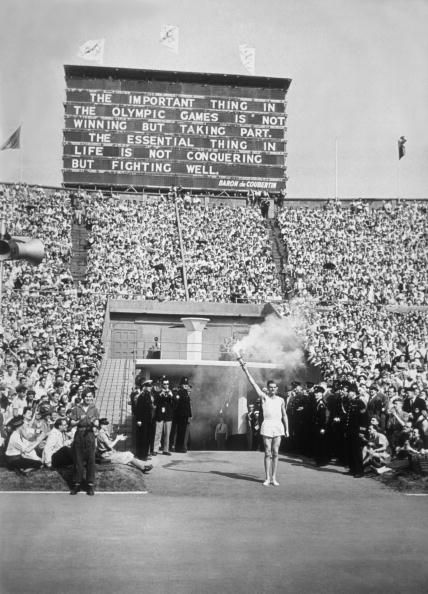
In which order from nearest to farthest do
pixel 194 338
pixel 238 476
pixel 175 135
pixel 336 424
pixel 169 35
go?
pixel 169 35
pixel 238 476
pixel 336 424
pixel 194 338
pixel 175 135

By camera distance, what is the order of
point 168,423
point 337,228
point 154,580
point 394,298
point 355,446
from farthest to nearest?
1. point 337,228
2. point 394,298
3. point 168,423
4. point 355,446
5. point 154,580

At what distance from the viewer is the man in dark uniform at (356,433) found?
12484 mm

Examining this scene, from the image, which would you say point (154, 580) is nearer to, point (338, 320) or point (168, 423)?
point (168, 423)

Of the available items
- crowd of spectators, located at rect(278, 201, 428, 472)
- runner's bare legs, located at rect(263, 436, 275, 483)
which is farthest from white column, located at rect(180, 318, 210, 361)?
runner's bare legs, located at rect(263, 436, 275, 483)

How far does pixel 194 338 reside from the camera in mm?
24906

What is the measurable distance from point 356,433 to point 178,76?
1185 inches

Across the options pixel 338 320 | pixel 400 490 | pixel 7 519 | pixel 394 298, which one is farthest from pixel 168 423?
pixel 394 298

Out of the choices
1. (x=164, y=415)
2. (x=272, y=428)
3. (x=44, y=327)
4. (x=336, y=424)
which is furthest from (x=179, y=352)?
(x=272, y=428)

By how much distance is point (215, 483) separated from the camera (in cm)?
1157

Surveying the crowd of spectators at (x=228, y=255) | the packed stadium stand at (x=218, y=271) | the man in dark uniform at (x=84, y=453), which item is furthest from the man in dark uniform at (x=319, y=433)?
the crowd of spectators at (x=228, y=255)

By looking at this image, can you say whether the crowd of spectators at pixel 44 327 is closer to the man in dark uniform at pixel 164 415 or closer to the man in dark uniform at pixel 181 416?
the man in dark uniform at pixel 164 415

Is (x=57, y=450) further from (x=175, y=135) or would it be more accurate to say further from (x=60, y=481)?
(x=175, y=135)

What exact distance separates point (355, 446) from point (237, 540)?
17.6 ft

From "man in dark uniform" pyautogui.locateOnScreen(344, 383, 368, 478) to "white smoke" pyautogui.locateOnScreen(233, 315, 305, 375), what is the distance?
9523mm
